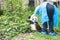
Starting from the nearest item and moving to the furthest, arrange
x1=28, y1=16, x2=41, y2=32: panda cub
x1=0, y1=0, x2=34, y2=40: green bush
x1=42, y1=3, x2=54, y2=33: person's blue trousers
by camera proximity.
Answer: x1=42, y1=3, x2=54, y2=33: person's blue trousers < x1=0, y1=0, x2=34, y2=40: green bush < x1=28, y1=16, x2=41, y2=32: panda cub

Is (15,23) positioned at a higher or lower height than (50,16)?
lower

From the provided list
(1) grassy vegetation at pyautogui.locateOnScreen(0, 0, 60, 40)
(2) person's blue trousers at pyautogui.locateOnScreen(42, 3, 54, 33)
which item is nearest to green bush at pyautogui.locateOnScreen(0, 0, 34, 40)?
(1) grassy vegetation at pyautogui.locateOnScreen(0, 0, 60, 40)

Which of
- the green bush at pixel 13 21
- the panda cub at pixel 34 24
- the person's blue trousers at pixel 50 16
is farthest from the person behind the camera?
the panda cub at pixel 34 24

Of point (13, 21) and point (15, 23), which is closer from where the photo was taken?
point (15, 23)

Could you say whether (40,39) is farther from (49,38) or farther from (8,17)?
(8,17)

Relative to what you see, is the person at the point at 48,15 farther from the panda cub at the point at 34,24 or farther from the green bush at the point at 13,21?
the green bush at the point at 13,21

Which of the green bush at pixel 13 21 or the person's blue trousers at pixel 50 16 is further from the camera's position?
the green bush at pixel 13 21

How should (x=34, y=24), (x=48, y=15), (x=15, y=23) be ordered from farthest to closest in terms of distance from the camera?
(x=15, y=23), (x=34, y=24), (x=48, y=15)

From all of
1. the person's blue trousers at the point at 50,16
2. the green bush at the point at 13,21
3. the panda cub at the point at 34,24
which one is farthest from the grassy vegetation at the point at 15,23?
the person's blue trousers at the point at 50,16

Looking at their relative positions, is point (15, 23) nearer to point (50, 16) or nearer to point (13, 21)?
point (13, 21)

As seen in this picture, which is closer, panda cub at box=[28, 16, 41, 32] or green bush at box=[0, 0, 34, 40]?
green bush at box=[0, 0, 34, 40]

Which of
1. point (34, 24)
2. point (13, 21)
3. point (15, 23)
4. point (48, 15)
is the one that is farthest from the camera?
point (13, 21)

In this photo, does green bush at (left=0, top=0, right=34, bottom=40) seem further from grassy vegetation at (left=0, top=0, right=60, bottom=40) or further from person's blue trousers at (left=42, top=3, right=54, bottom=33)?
person's blue trousers at (left=42, top=3, right=54, bottom=33)

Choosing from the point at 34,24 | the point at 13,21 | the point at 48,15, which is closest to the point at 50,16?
the point at 48,15
